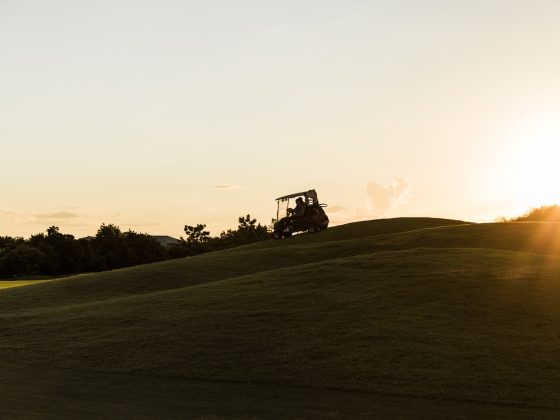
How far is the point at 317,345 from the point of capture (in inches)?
671

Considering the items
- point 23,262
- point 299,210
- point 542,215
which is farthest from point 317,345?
point 23,262

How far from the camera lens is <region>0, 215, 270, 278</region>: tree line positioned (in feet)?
329

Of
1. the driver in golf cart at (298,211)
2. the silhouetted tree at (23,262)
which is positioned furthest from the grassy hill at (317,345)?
the silhouetted tree at (23,262)

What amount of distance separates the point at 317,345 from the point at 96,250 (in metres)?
92.5

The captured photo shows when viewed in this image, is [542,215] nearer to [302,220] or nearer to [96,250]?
[302,220]

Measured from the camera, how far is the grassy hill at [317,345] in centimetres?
1313

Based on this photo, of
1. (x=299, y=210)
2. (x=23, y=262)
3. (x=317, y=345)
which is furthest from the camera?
(x=23, y=262)

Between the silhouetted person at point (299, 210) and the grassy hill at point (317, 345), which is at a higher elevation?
the silhouetted person at point (299, 210)

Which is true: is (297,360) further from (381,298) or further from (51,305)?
(51,305)

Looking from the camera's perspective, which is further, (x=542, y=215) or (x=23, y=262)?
(x=23, y=262)

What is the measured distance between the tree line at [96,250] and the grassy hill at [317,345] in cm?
7298

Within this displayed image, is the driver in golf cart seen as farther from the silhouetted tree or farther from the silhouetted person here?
the silhouetted tree

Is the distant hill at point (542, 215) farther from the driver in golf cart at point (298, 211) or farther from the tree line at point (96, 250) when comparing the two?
the tree line at point (96, 250)

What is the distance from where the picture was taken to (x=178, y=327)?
20609 mm
